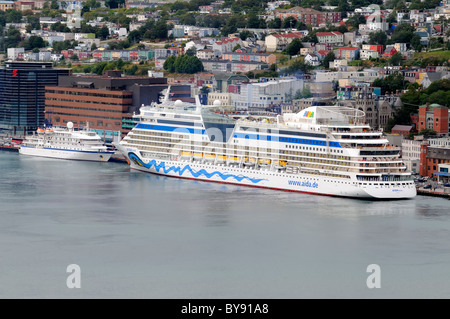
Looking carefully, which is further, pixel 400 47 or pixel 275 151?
pixel 400 47

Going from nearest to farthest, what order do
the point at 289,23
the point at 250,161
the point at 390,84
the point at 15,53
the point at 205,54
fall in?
the point at 250,161 → the point at 390,84 → the point at 205,54 → the point at 15,53 → the point at 289,23

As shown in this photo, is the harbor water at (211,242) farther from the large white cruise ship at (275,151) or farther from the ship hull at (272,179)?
the large white cruise ship at (275,151)

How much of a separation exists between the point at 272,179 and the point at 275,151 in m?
0.78

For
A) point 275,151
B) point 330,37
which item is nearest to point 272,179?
point 275,151

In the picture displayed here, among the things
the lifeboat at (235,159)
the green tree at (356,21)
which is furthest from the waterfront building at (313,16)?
the lifeboat at (235,159)

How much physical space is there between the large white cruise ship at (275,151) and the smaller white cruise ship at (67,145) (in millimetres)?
2735

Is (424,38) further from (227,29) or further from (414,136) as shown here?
(414,136)

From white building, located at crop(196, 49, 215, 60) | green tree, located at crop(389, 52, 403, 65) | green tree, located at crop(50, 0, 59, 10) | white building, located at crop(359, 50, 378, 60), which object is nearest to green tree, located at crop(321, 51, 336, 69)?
white building, located at crop(359, 50, 378, 60)

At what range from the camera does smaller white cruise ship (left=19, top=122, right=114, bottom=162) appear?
3481cm

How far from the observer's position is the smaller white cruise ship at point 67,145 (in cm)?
3481

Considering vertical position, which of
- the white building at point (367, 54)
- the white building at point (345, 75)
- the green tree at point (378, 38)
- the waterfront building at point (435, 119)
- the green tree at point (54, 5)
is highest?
the green tree at point (54, 5)

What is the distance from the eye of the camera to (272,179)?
28.4 m

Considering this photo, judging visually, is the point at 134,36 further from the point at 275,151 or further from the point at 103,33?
the point at 275,151
